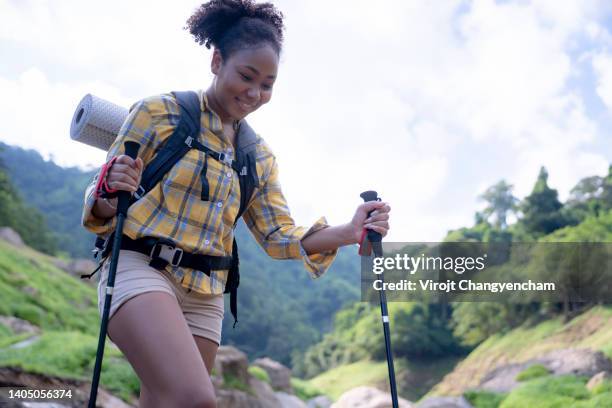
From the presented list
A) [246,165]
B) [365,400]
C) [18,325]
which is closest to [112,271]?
[246,165]

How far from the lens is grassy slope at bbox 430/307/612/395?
19.3 meters

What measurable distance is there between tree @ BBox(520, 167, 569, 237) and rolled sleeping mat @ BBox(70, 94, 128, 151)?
28472mm

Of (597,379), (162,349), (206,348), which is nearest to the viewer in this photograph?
(162,349)

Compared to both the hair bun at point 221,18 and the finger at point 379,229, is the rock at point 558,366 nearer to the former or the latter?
the finger at point 379,229

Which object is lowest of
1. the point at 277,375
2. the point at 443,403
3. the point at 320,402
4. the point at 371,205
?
the point at 320,402

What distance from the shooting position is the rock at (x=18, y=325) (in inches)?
565

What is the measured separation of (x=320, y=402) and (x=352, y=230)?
2603 cm

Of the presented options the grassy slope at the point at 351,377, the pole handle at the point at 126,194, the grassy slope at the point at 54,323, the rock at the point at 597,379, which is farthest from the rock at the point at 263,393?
the grassy slope at the point at 351,377

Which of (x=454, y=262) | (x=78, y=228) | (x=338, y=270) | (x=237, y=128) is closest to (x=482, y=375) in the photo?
(x=454, y=262)

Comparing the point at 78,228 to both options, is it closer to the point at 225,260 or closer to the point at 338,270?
the point at 338,270

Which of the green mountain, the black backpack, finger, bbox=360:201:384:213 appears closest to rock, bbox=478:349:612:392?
finger, bbox=360:201:384:213

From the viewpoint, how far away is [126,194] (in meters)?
2.32

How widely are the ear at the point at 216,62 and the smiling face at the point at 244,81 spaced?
2cm

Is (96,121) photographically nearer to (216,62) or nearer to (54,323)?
(216,62)
